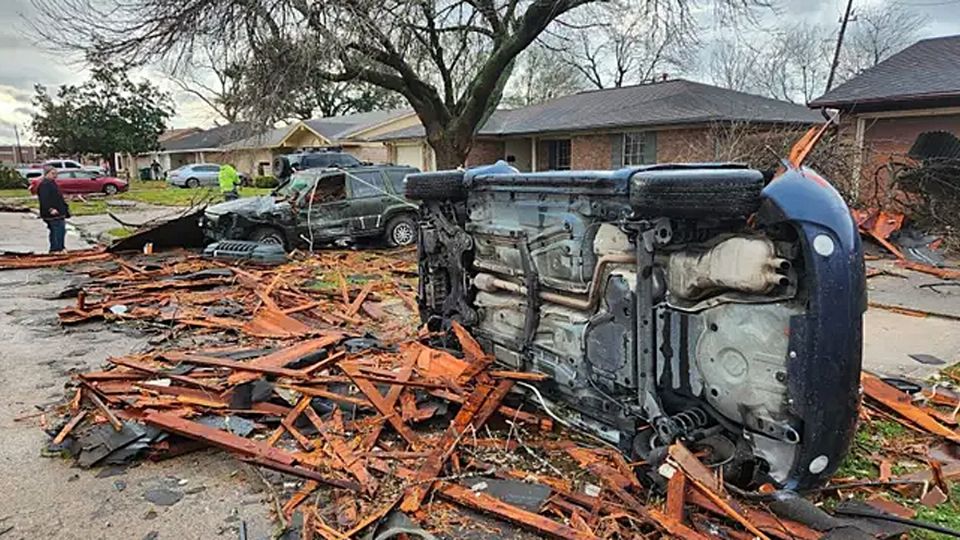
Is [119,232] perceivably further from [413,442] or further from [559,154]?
[413,442]

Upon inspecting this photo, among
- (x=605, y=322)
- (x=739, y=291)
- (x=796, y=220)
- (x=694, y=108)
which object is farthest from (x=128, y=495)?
(x=694, y=108)

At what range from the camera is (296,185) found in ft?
40.9

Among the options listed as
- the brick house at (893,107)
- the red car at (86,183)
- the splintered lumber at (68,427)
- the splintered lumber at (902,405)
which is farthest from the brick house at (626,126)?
the red car at (86,183)

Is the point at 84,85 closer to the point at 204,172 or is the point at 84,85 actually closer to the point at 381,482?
the point at 204,172

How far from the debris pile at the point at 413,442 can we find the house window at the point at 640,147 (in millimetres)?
14829

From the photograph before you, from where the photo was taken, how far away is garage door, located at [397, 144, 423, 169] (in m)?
27.1

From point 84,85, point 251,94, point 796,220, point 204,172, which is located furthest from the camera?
point 84,85

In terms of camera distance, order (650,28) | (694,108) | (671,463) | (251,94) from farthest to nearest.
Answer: (694,108)
(650,28)
(251,94)
(671,463)

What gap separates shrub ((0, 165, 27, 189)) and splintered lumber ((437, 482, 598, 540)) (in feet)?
136

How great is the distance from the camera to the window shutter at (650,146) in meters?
19.2

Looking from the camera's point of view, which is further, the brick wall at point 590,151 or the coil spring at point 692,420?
the brick wall at point 590,151

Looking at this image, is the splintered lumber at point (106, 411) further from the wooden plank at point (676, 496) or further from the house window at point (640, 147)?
the house window at point (640, 147)

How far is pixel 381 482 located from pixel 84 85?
49.0m

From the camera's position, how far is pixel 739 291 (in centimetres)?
284
